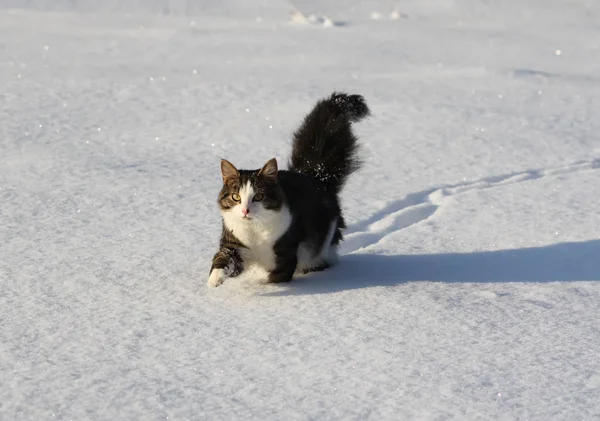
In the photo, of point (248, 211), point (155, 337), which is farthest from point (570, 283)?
point (155, 337)

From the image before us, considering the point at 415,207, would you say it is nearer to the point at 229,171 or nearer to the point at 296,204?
the point at 296,204

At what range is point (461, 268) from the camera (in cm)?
409

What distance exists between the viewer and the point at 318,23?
33.0 feet

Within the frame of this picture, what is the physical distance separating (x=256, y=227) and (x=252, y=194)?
0.48ft

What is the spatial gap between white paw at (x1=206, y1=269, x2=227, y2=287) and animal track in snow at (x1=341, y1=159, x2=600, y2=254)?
986mm

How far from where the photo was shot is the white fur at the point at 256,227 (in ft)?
11.8

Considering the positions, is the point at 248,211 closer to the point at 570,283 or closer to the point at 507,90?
the point at 570,283

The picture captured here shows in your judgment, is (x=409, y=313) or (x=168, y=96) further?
(x=168, y=96)

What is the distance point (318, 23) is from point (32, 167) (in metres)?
5.33

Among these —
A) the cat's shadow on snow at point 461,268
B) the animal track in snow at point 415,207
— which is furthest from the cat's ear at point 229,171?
the animal track in snow at point 415,207

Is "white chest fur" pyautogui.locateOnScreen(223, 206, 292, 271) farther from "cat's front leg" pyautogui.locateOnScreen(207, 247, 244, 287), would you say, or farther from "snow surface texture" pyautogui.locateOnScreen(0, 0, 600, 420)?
"snow surface texture" pyautogui.locateOnScreen(0, 0, 600, 420)

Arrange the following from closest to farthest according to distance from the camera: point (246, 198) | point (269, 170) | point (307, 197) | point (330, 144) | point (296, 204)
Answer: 1. point (246, 198)
2. point (269, 170)
3. point (296, 204)
4. point (307, 197)
5. point (330, 144)

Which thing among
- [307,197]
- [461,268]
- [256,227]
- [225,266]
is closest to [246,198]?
[256,227]

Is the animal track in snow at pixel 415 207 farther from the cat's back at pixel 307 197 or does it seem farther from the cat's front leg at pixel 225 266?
the cat's front leg at pixel 225 266
